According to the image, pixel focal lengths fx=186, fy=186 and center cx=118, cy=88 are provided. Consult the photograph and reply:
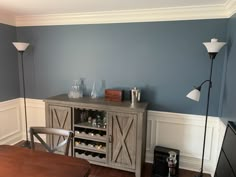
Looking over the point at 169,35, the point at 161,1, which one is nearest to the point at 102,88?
the point at 169,35

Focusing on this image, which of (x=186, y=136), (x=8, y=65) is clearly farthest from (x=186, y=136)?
(x=8, y=65)

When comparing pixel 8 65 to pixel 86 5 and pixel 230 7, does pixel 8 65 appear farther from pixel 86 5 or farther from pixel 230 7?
pixel 230 7

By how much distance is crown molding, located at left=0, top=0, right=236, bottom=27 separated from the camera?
2389mm

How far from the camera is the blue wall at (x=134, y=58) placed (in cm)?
256

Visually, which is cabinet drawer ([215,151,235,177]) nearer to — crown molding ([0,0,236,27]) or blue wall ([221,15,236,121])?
blue wall ([221,15,236,121])

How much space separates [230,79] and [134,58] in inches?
51.0

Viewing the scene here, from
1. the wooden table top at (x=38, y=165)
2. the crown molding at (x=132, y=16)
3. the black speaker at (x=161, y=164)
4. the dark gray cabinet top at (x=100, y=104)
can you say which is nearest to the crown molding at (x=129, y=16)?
the crown molding at (x=132, y=16)

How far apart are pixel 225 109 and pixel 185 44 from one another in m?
0.99

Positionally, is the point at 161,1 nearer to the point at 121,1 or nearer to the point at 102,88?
the point at 121,1

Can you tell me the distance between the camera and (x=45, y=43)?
10.7 ft

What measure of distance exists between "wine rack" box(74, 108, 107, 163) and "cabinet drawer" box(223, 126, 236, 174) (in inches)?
58.2

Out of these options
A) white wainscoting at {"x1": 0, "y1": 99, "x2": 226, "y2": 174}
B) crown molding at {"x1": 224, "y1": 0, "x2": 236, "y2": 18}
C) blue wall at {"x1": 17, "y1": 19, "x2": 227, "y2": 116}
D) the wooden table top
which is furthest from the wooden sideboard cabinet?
crown molding at {"x1": 224, "y1": 0, "x2": 236, "y2": 18}

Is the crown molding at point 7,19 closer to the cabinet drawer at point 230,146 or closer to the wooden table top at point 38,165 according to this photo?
the wooden table top at point 38,165

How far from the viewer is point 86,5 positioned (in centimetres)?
246
